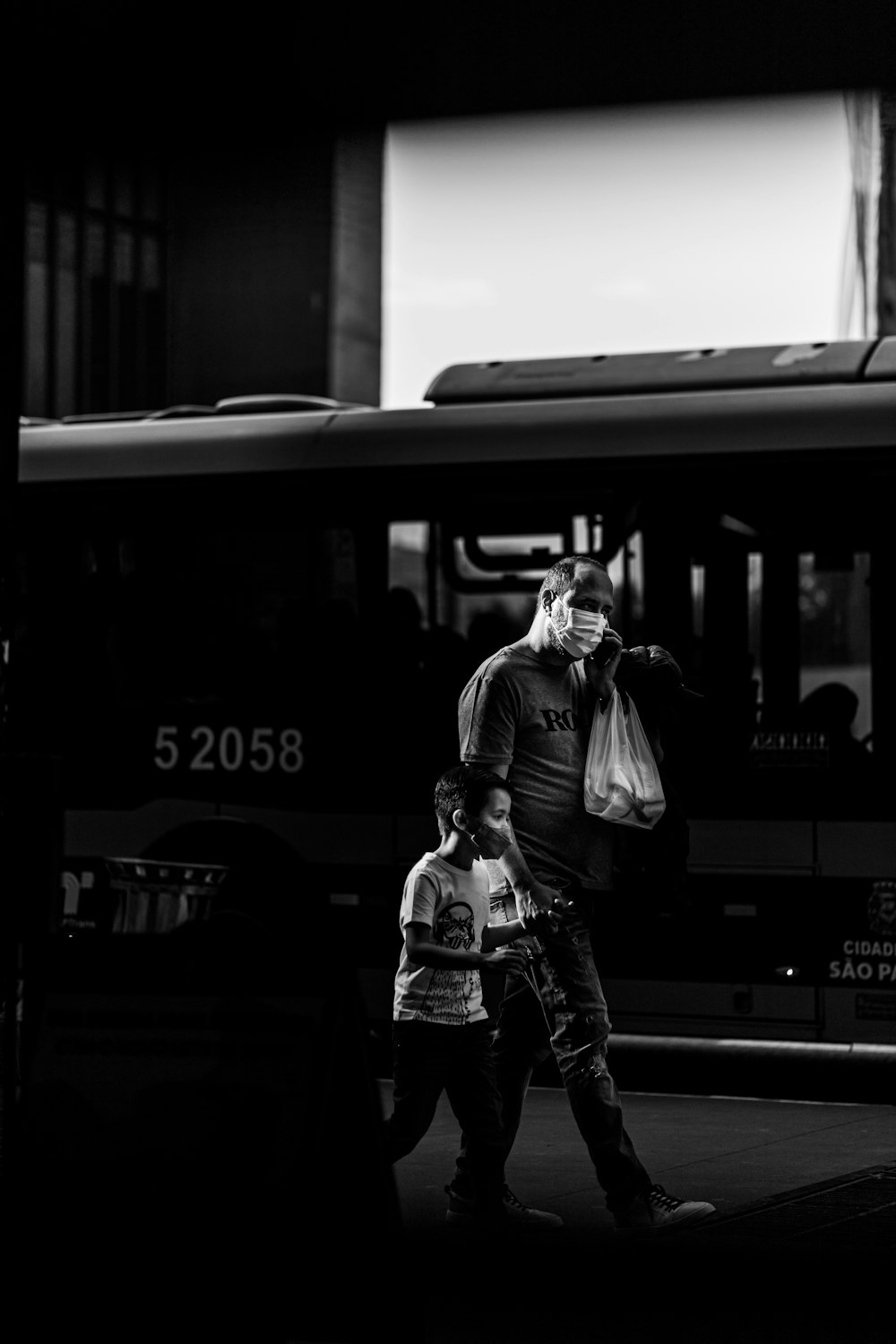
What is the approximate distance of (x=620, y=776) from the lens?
6074mm

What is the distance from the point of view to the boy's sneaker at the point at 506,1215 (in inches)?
239

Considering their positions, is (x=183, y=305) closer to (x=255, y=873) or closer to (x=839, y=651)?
(x=255, y=873)

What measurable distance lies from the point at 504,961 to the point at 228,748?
165 inches

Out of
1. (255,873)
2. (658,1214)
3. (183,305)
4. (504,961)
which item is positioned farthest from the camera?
(183,305)

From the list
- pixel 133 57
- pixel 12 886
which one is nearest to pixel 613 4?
pixel 133 57

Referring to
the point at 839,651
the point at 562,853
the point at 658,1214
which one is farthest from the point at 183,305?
the point at 658,1214

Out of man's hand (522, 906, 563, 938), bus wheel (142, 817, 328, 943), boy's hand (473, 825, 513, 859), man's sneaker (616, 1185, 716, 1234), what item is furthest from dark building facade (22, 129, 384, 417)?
man's sneaker (616, 1185, 716, 1234)

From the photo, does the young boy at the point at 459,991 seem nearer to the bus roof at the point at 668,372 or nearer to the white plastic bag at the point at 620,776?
the white plastic bag at the point at 620,776

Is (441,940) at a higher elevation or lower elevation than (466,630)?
lower

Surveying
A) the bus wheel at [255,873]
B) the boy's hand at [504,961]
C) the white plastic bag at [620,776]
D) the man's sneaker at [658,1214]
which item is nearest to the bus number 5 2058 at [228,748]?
the bus wheel at [255,873]

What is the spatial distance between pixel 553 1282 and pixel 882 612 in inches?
166

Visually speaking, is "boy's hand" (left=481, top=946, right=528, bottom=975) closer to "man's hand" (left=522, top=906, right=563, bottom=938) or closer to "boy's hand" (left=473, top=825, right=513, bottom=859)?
"man's hand" (left=522, top=906, right=563, bottom=938)

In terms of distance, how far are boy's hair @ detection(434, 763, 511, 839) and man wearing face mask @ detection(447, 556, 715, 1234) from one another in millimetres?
91

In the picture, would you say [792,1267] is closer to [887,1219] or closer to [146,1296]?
[887,1219]
